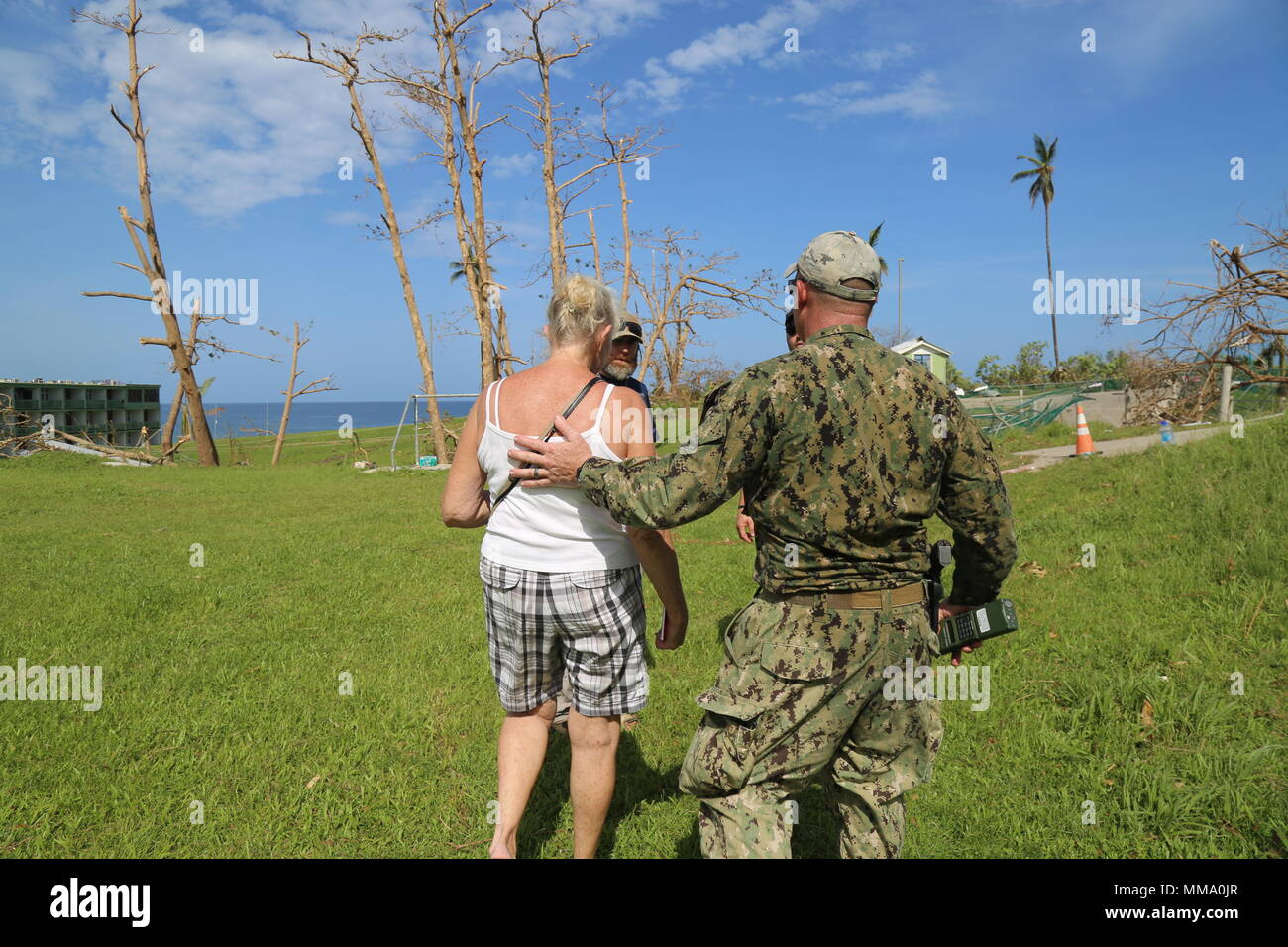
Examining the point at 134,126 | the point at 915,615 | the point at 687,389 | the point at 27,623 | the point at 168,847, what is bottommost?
the point at 168,847

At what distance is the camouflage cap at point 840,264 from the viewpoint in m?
2.24

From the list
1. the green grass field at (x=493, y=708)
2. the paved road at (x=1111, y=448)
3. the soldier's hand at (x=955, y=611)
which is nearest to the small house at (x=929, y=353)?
the paved road at (x=1111, y=448)

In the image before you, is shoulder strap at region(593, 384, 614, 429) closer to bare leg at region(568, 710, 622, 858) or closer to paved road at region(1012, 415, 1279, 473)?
bare leg at region(568, 710, 622, 858)

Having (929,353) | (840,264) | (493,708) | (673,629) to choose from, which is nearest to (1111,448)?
(493,708)

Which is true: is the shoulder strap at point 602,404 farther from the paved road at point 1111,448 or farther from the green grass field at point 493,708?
the paved road at point 1111,448

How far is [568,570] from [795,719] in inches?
33.9

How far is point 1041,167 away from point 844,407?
62011 mm

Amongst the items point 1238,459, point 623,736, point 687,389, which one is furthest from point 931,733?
point 687,389

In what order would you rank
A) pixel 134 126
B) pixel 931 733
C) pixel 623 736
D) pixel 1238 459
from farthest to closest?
pixel 134 126 → pixel 1238 459 → pixel 623 736 → pixel 931 733

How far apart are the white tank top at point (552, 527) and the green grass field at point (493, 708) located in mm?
1535

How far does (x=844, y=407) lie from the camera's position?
2141mm

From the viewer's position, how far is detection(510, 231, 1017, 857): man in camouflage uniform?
2.14 meters

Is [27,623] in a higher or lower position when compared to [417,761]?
higher
